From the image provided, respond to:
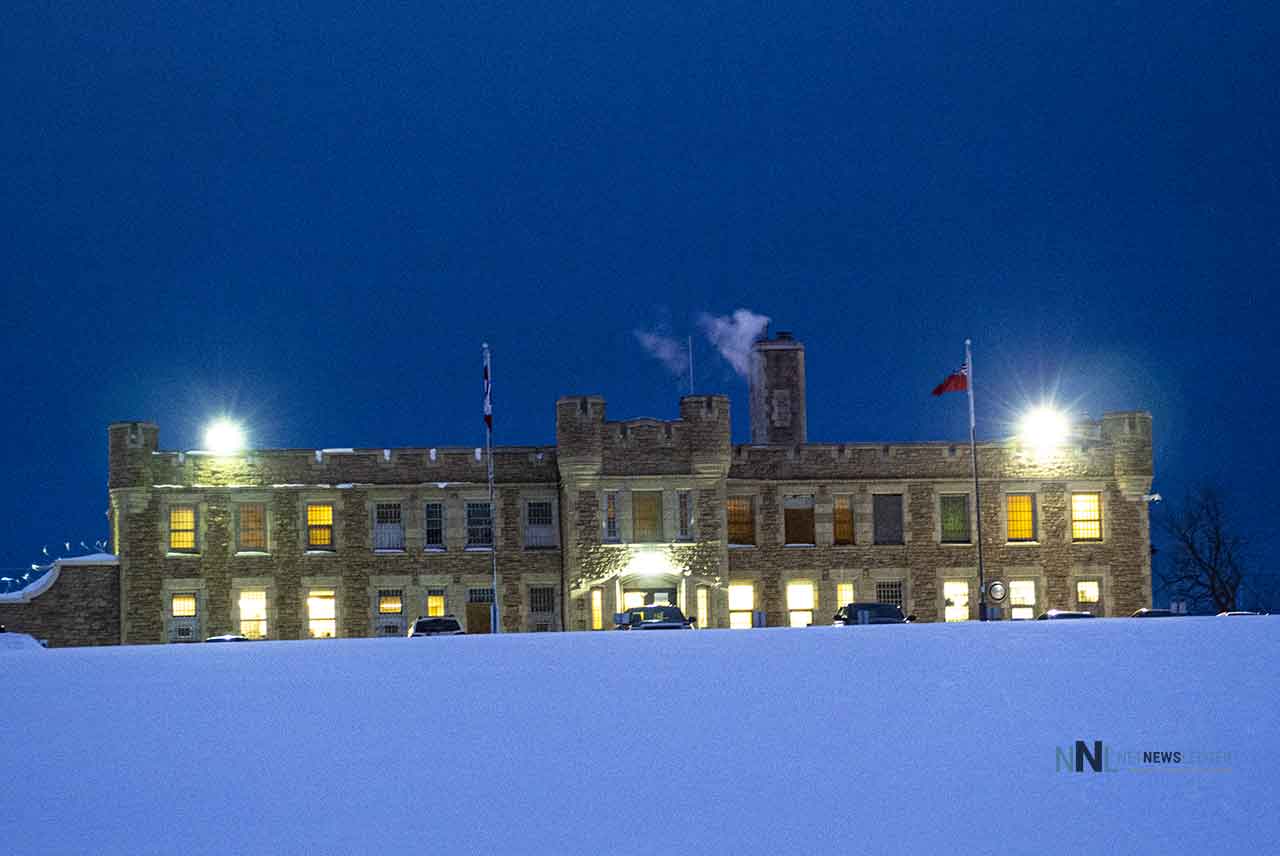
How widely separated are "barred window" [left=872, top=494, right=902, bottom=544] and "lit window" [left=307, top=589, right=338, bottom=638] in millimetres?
19024

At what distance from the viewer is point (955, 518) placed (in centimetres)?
5256

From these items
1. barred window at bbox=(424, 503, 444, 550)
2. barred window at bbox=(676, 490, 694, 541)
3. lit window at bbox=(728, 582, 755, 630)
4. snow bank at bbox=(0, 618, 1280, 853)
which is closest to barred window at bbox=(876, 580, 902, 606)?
lit window at bbox=(728, 582, 755, 630)

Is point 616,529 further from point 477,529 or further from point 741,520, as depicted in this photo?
point 477,529

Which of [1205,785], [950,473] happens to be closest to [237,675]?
[1205,785]

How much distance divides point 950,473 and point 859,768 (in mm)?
38216

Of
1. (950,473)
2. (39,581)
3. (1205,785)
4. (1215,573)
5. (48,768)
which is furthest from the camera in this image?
(1215,573)

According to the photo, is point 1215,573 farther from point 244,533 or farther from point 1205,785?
point 1205,785

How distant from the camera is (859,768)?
15.0 meters

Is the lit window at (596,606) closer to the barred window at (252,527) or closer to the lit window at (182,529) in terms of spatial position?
the barred window at (252,527)

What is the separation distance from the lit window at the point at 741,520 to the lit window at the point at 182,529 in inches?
724

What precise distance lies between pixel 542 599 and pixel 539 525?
2563 mm

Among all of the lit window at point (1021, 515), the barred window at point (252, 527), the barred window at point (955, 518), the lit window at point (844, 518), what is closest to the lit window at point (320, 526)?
the barred window at point (252, 527)

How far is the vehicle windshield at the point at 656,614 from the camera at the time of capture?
130ft

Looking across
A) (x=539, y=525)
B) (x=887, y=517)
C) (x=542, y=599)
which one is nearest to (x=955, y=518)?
(x=887, y=517)
